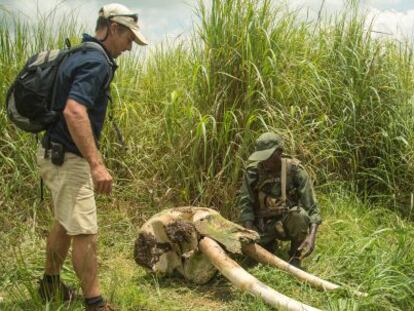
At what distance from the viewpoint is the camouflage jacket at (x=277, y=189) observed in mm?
3926

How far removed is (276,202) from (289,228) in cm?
24

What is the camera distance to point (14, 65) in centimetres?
484

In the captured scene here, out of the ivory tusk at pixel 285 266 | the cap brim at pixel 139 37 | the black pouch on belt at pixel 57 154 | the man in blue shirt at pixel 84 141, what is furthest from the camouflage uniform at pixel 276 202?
the black pouch on belt at pixel 57 154

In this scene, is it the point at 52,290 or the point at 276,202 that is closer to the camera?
the point at 52,290

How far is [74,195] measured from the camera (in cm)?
290

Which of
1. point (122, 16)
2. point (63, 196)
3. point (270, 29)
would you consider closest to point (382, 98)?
point (270, 29)

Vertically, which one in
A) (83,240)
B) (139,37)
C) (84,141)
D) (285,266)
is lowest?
(285,266)

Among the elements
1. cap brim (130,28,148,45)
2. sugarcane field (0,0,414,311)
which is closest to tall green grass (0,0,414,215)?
sugarcane field (0,0,414,311)

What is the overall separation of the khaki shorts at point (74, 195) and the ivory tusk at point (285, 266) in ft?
4.19

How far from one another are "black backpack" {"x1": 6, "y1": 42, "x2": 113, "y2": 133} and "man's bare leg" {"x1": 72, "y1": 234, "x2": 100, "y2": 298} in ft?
2.16

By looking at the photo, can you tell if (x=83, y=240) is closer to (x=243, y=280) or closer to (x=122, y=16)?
(x=243, y=280)

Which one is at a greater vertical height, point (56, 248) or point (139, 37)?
point (139, 37)

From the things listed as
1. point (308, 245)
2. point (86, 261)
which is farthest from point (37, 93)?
point (308, 245)

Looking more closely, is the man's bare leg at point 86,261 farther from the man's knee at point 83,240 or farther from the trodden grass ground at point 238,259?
the trodden grass ground at point 238,259
